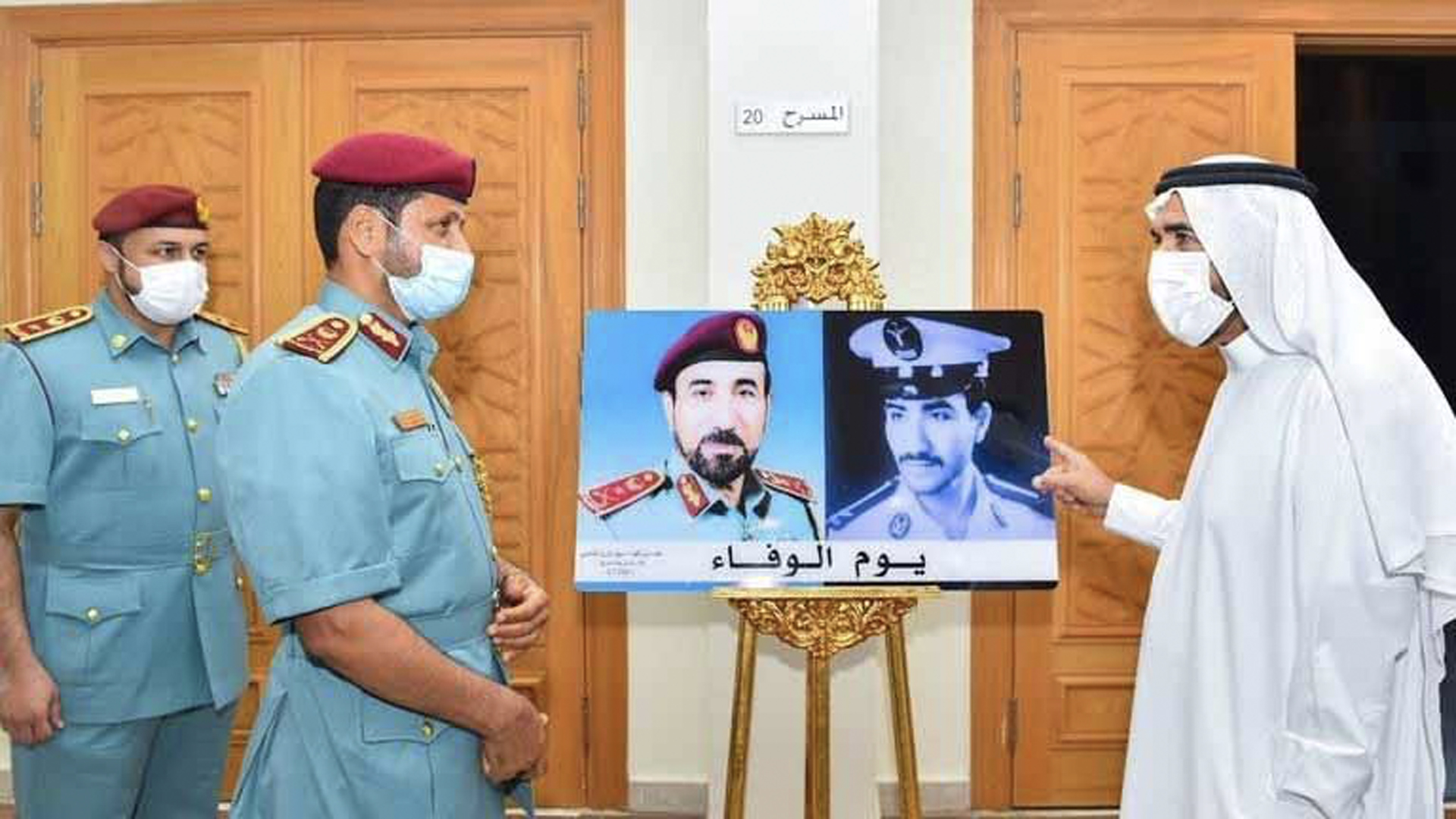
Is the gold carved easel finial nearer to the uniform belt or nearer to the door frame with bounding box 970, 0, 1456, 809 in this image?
the door frame with bounding box 970, 0, 1456, 809

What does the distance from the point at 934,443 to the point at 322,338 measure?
1.31 meters

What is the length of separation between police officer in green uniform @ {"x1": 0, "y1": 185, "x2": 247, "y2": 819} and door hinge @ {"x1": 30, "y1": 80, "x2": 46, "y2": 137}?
4.57 feet

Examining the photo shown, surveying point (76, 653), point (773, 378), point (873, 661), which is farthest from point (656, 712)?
point (76, 653)

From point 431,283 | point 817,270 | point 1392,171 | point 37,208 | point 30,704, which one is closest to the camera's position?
point 431,283

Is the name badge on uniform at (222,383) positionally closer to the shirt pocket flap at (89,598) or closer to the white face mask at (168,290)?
the white face mask at (168,290)

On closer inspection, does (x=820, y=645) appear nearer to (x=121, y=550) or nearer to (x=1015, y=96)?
(x=121, y=550)

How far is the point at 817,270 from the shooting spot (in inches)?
115

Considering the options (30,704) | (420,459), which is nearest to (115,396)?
(30,704)

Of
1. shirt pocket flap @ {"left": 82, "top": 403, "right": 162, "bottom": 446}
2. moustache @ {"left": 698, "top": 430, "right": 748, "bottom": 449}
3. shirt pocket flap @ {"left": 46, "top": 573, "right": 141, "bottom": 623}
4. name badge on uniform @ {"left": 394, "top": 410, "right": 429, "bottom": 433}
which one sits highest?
name badge on uniform @ {"left": 394, "top": 410, "right": 429, "bottom": 433}

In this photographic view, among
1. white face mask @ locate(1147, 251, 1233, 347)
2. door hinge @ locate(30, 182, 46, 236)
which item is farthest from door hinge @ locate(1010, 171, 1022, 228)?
door hinge @ locate(30, 182, 46, 236)

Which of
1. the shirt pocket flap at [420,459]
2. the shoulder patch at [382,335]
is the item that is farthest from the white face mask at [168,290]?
the shirt pocket flap at [420,459]

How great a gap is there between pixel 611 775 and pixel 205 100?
87.8 inches

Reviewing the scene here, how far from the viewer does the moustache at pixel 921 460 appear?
2.57m

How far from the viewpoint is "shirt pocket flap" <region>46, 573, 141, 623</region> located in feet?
7.86
